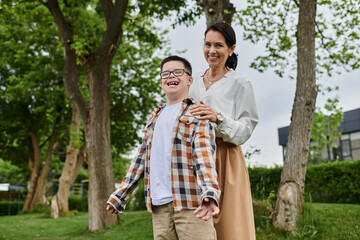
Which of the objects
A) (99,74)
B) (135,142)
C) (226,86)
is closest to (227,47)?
(226,86)

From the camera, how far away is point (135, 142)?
20.1 m

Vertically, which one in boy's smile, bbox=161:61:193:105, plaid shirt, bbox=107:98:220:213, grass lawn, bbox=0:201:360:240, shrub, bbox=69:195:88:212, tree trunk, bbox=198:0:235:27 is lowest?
shrub, bbox=69:195:88:212

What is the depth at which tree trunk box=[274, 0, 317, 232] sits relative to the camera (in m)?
7.14

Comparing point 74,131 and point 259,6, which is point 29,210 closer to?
point 74,131

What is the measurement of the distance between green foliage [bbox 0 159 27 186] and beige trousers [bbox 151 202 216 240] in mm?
49165

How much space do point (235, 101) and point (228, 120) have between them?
0.27 m

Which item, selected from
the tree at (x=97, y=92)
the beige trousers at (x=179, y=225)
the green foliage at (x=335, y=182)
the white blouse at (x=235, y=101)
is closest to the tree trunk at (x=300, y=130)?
the tree at (x=97, y=92)

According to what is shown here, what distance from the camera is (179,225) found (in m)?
2.19

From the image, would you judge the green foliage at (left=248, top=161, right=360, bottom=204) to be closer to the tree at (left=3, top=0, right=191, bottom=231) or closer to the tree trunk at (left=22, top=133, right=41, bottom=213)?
the tree at (left=3, top=0, right=191, bottom=231)

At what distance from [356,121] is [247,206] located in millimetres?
30852

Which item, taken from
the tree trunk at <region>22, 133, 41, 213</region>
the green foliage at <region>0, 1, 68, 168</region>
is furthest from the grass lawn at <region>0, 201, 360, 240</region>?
the tree trunk at <region>22, 133, 41, 213</region>

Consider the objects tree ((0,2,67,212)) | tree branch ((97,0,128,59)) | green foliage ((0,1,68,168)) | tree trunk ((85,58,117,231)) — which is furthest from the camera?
tree ((0,2,67,212))

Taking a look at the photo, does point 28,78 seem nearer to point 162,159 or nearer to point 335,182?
point 335,182

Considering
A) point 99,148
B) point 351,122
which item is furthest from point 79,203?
point 351,122
